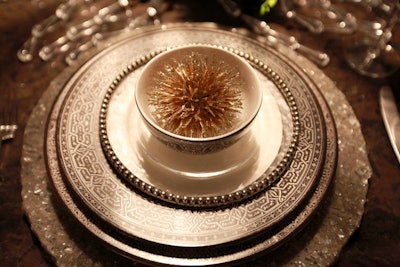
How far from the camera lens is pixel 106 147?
2.34 ft

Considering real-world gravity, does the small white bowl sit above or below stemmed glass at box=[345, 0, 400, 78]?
above

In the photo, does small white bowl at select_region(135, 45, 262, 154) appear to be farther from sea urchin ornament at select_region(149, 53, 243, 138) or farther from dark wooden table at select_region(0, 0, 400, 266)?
dark wooden table at select_region(0, 0, 400, 266)

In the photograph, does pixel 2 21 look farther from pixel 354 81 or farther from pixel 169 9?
pixel 354 81

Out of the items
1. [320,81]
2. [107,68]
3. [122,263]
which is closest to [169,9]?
[107,68]

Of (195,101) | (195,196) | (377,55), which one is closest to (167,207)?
(195,196)

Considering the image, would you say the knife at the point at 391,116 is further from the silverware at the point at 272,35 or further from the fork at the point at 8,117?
the fork at the point at 8,117

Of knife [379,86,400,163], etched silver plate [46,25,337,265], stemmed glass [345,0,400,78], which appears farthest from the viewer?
stemmed glass [345,0,400,78]

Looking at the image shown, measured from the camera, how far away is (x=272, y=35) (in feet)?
3.23

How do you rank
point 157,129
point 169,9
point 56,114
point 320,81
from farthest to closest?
point 169,9 → point 320,81 → point 56,114 → point 157,129

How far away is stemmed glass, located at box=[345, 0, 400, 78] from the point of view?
938 millimetres

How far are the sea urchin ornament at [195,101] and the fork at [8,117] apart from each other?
11.0 inches

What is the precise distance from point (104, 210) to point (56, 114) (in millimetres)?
218

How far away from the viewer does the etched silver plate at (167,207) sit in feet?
2.08

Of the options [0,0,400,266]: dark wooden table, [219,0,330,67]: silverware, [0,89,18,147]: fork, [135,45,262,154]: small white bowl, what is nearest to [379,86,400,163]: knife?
[0,0,400,266]: dark wooden table
